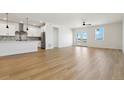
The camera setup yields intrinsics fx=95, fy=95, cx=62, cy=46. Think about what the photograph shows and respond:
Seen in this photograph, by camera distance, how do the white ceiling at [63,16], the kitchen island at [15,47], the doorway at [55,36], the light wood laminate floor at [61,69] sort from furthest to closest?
the doorway at [55,36] < the white ceiling at [63,16] < the kitchen island at [15,47] < the light wood laminate floor at [61,69]

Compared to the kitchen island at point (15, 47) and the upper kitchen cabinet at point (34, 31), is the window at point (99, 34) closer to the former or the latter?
the upper kitchen cabinet at point (34, 31)

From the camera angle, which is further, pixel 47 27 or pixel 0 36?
pixel 47 27

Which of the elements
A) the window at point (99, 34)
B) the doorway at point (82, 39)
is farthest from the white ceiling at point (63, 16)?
the doorway at point (82, 39)

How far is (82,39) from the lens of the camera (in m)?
11.8

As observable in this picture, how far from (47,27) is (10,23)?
3.02m

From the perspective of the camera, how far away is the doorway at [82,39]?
11.3m

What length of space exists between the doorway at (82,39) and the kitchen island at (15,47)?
650 cm

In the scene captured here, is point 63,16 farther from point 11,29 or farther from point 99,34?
point 99,34

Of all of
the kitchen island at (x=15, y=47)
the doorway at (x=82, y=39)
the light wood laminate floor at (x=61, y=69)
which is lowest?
the light wood laminate floor at (x=61, y=69)

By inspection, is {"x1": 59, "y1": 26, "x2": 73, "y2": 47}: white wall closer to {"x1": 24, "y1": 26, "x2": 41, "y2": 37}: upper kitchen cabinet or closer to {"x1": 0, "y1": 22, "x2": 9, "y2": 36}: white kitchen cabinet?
{"x1": 24, "y1": 26, "x2": 41, "y2": 37}: upper kitchen cabinet
